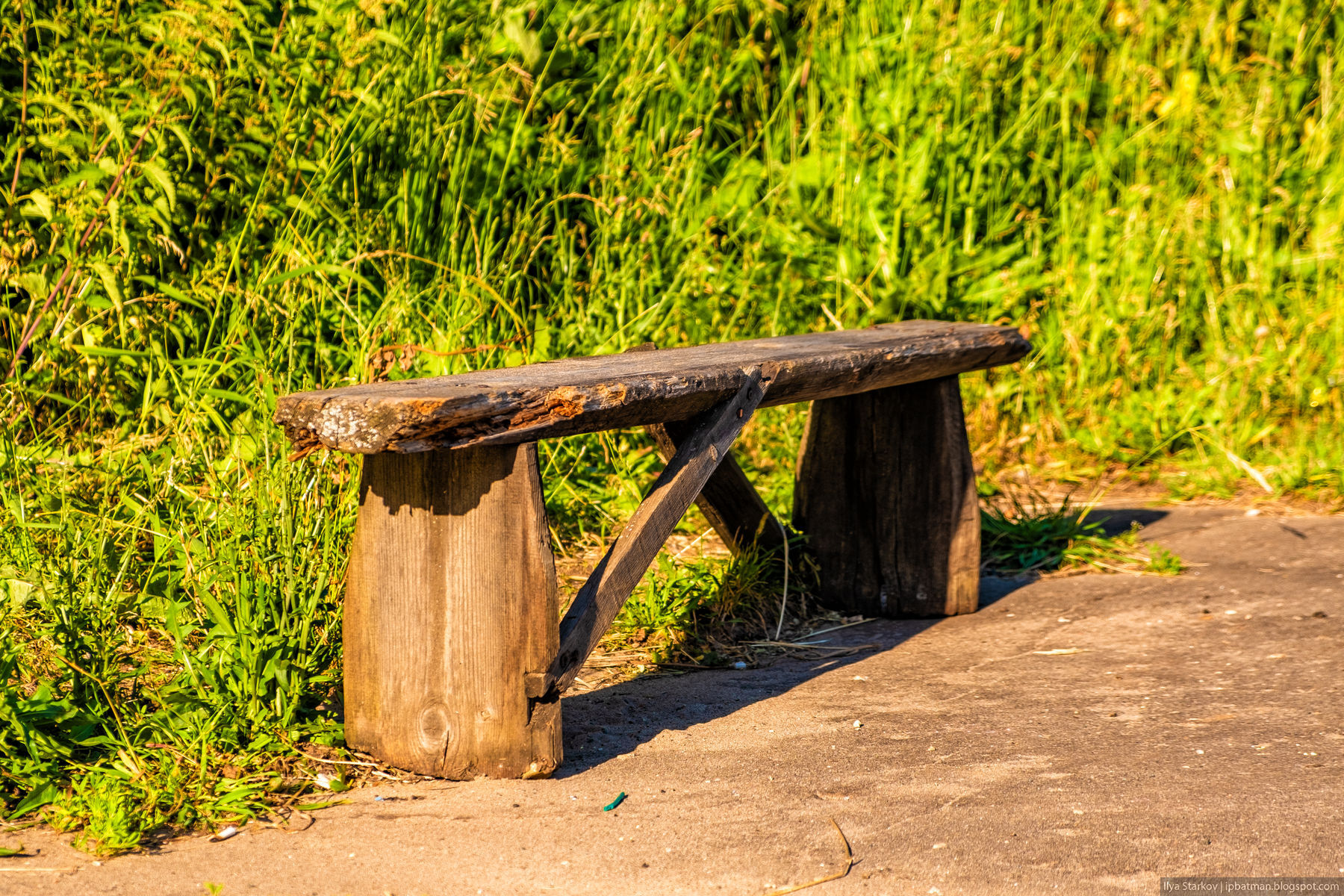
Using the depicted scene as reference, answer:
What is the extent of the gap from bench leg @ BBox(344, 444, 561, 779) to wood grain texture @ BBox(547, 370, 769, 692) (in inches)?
3.7

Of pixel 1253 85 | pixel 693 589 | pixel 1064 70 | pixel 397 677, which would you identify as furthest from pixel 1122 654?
pixel 1253 85

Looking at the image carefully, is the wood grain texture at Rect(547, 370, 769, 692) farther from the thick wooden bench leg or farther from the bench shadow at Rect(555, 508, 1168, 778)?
the thick wooden bench leg

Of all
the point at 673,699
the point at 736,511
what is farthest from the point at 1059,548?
the point at 673,699

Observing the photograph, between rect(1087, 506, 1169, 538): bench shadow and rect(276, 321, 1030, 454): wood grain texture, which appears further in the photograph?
rect(1087, 506, 1169, 538): bench shadow

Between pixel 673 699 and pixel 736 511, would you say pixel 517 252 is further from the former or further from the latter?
pixel 673 699

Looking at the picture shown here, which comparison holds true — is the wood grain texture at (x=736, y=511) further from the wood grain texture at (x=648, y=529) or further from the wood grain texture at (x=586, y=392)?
the wood grain texture at (x=648, y=529)

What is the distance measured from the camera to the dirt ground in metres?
2.01

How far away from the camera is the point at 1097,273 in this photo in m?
5.44

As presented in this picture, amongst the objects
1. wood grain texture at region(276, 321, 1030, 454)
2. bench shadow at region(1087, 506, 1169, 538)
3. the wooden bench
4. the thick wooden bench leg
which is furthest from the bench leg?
bench shadow at region(1087, 506, 1169, 538)

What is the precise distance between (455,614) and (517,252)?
7.07ft

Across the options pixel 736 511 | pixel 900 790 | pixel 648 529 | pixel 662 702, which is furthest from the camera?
pixel 736 511

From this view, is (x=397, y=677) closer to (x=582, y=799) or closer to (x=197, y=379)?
(x=582, y=799)

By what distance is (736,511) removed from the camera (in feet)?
11.5

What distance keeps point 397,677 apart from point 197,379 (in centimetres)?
137
